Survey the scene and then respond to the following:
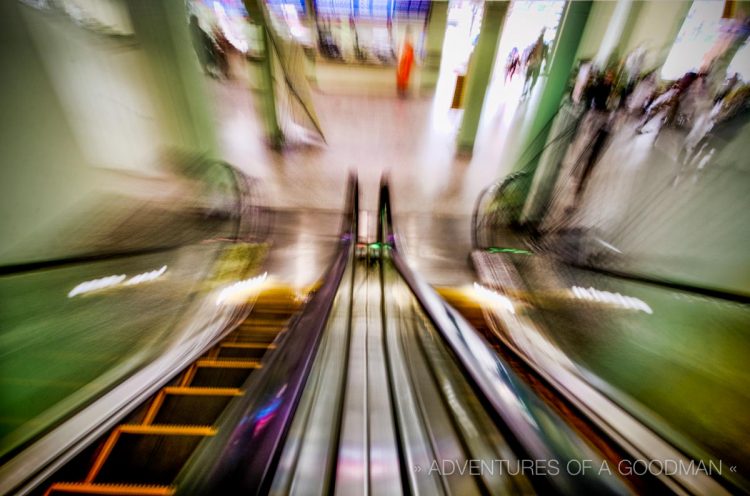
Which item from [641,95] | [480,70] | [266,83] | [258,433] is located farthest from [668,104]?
[266,83]

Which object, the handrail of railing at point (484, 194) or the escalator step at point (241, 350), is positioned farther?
the handrail of railing at point (484, 194)

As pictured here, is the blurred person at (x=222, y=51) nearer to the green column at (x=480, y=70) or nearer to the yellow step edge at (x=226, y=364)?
the green column at (x=480, y=70)

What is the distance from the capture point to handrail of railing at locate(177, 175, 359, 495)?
23.2 inches

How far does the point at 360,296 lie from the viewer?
2.42 m

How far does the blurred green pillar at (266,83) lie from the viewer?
231 inches

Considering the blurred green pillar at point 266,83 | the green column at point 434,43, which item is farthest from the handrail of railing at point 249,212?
the green column at point 434,43

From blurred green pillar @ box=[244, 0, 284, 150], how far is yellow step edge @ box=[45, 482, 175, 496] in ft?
20.8

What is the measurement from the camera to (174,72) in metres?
4.59

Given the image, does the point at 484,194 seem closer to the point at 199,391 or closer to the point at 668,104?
the point at 668,104

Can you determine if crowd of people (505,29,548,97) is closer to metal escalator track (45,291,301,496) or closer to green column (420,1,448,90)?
green column (420,1,448,90)

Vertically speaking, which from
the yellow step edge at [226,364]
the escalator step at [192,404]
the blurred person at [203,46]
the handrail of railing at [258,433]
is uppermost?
the blurred person at [203,46]

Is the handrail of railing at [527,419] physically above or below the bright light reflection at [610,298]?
above

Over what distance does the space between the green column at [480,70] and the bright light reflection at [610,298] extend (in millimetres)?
4584

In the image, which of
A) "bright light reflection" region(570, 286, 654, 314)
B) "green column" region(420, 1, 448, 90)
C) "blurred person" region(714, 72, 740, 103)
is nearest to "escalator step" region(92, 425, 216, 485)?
"bright light reflection" region(570, 286, 654, 314)
